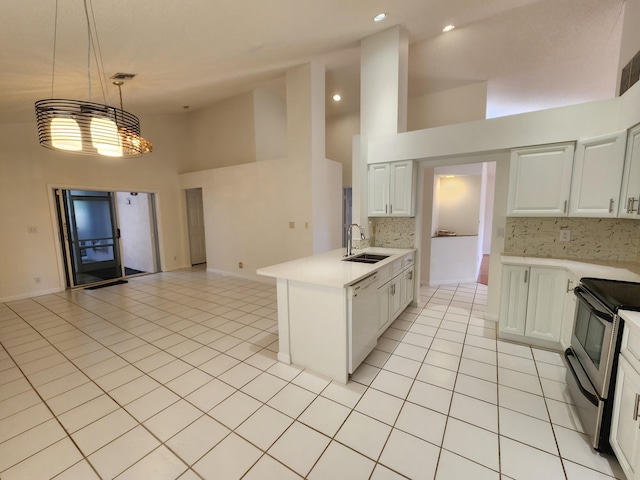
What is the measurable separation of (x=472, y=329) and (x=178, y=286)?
5.22 meters

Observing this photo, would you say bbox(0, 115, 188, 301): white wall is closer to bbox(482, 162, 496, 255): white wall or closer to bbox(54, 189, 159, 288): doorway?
bbox(54, 189, 159, 288): doorway

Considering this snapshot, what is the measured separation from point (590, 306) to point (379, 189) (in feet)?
8.38

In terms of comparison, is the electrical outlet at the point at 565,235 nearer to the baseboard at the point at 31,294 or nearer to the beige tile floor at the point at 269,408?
the beige tile floor at the point at 269,408

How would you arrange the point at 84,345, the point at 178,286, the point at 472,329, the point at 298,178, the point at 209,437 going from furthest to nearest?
the point at 178,286 < the point at 298,178 < the point at 472,329 < the point at 84,345 < the point at 209,437

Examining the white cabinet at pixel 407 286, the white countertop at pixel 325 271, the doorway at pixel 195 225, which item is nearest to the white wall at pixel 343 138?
the white cabinet at pixel 407 286

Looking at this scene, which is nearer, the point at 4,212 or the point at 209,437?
the point at 209,437

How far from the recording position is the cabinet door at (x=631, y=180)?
7.36ft

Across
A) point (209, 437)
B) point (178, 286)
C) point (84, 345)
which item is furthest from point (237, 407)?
point (178, 286)

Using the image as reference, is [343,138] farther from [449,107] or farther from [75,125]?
[75,125]

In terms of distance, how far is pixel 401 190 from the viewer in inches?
147

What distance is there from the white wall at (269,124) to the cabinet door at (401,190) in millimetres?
3301

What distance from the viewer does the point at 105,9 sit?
229cm

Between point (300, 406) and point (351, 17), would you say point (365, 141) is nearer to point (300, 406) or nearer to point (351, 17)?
point (351, 17)

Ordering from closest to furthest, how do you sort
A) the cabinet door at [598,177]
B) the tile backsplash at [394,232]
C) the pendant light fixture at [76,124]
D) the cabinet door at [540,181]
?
the pendant light fixture at [76,124]
the cabinet door at [598,177]
the cabinet door at [540,181]
the tile backsplash at [394,232]
